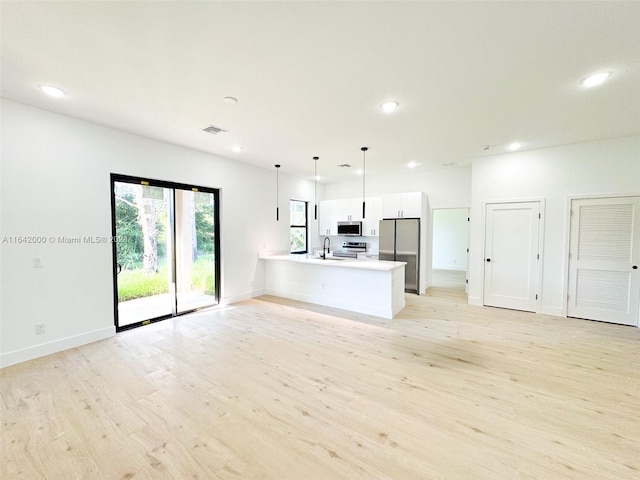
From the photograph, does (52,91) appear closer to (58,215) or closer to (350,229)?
(58,215)

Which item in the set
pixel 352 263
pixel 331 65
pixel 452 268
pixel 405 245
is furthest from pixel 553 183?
pixel 452 268

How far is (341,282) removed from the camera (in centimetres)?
495

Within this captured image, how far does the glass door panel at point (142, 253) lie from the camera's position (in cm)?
383

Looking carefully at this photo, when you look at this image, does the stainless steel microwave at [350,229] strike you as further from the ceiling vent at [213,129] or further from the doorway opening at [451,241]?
the ceiling vent at [213,129]

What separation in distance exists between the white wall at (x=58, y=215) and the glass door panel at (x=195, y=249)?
54cm

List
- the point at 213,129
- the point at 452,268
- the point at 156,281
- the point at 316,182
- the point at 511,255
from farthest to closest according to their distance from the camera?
1. the point at 452,268
2. the point at 316,182
3. the point at 511,255
4. the point at 156,281
5. the point at 213,129

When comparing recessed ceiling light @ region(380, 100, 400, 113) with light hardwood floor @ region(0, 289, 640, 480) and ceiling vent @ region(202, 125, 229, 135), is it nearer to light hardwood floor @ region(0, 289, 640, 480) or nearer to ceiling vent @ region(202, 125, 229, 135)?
ceiling vent @ region(202, 125, 229, 135)

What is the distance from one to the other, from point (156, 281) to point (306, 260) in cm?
263

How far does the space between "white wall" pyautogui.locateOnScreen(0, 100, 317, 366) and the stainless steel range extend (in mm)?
4429

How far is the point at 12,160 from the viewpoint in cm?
288

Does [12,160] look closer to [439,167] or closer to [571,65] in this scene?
[571,65]

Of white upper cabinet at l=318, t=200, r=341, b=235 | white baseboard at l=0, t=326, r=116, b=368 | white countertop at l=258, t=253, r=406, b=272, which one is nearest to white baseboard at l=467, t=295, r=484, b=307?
white countertop at l=258, t=253, r=406, b=272

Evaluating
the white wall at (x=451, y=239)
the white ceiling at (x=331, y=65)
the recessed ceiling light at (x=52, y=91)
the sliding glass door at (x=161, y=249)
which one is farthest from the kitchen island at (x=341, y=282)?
the white wall at (x=451, y=239)

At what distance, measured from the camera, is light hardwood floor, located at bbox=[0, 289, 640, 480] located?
65.3 inches
